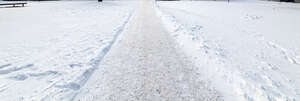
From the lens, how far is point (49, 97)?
9.41ft

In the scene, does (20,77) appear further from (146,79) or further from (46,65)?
(146,79)

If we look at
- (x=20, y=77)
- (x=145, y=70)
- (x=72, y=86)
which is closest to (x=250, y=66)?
(x=145, y=70)

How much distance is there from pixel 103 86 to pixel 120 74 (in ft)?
1.94

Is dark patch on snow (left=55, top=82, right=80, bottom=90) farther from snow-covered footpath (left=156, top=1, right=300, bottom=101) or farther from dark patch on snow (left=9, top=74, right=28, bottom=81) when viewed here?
snow-covered footpath (left=156, top=1, right=300, bottom=101)

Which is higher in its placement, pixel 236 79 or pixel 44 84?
pixel 44 84

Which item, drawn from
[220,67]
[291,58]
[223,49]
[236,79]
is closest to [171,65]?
[220,67]

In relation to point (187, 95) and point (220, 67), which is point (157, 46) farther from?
point (187, 95)

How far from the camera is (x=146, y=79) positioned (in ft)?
11.8

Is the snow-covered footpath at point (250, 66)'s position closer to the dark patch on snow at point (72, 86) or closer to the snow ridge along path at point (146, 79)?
the snow ridge along path at point (146, 79)

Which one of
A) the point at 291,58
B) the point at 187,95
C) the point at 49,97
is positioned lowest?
the point at 291,58

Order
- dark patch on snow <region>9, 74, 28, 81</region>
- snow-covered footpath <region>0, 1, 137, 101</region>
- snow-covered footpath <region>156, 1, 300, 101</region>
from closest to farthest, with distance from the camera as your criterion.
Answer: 1. snow-covered footpath <region>0, 1, 137, 101</region>
2. snow-covered footpath <region>156, 1, 300, 101</region>
3. dark patch on snow <region>9, 74, 28, 81</region>

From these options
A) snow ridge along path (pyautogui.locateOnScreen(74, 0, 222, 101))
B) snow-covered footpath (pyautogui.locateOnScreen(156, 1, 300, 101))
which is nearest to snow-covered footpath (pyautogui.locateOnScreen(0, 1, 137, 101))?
snow ridge along path (pyautogui.locateOnScreen(74, 0, 222, 101))

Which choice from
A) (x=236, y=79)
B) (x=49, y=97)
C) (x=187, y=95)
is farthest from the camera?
(x=236, y=79)

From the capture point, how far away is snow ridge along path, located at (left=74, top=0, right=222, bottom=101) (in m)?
3.04
